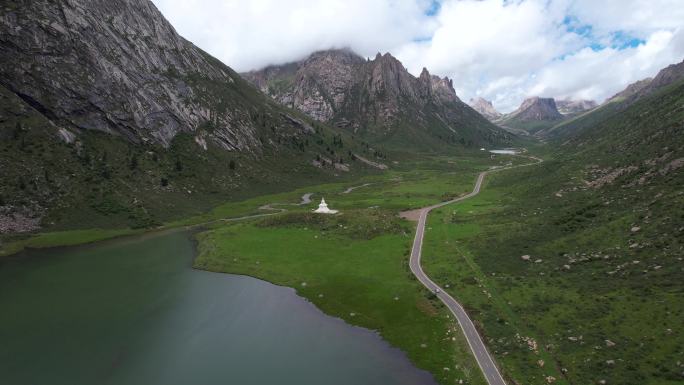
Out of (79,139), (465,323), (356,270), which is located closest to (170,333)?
(356,270)

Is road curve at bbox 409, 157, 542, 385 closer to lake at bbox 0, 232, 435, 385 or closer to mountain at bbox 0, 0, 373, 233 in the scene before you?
lake at bbox 0, 232, 435, 385

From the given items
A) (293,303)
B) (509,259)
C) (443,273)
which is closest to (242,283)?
(293,303)

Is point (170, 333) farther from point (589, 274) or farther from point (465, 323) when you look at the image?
point (589, 274)

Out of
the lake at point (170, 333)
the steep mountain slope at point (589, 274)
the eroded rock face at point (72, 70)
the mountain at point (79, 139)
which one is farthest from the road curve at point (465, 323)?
the eroded rock face at point (72, 70)

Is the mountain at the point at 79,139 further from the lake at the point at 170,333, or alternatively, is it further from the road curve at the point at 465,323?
the road curve at the point at 465,323

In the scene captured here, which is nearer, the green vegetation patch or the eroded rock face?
the green vegetation patch

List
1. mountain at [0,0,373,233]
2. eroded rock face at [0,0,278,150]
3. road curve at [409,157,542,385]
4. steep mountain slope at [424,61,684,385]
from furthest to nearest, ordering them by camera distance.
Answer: eroded rock face at [0,0,278,150] < mountain at [0,0,373,233] < road curve at [409,157,542,385] < steep mountain slope at [424,61,684,385]

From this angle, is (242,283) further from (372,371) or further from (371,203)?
(371,203)

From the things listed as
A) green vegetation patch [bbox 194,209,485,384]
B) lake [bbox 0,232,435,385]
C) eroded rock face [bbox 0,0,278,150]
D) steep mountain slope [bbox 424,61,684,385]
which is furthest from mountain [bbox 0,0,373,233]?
steep mountain slope [bbox 424,61,684,385]
